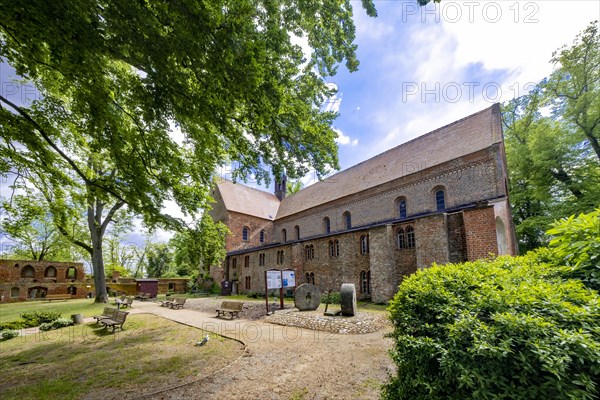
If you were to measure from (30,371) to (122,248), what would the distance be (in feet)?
176

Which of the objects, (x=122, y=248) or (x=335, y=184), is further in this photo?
(x=122, y=248)

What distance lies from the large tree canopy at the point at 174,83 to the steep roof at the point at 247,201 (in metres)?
25.4

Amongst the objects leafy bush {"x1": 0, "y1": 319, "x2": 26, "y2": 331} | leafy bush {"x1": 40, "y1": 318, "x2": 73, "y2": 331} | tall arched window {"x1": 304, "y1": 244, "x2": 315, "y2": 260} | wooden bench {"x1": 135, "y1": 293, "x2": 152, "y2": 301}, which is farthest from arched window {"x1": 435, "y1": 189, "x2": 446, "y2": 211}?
wooden bench {"x1": 135, "y1": 293, "x2": 152, "y2": 301}

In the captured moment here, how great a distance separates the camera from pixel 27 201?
34.9 feet

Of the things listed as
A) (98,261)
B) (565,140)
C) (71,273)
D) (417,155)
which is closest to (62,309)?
(98,261)

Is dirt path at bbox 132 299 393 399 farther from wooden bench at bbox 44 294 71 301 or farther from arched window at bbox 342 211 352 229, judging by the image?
wooden bench at bbox 44 294 71 301

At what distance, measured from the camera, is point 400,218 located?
71.9 ft

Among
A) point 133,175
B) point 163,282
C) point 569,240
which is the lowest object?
point 163,282

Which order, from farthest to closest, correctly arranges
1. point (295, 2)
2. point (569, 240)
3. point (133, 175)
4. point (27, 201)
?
point (27, 201)
point (133, 175)
point (295, 2)
point (569, 240)

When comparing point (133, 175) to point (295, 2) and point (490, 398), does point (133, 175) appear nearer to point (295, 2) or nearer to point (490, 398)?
point (295, 2)

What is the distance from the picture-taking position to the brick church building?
1553 centimetres

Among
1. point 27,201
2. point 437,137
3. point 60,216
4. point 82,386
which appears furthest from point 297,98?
point 437,137

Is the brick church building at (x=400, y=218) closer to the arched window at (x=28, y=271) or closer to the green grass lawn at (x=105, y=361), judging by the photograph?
the green grass lawn at (x=105, y=361)

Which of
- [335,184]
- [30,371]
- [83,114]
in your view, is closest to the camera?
[30,371]
